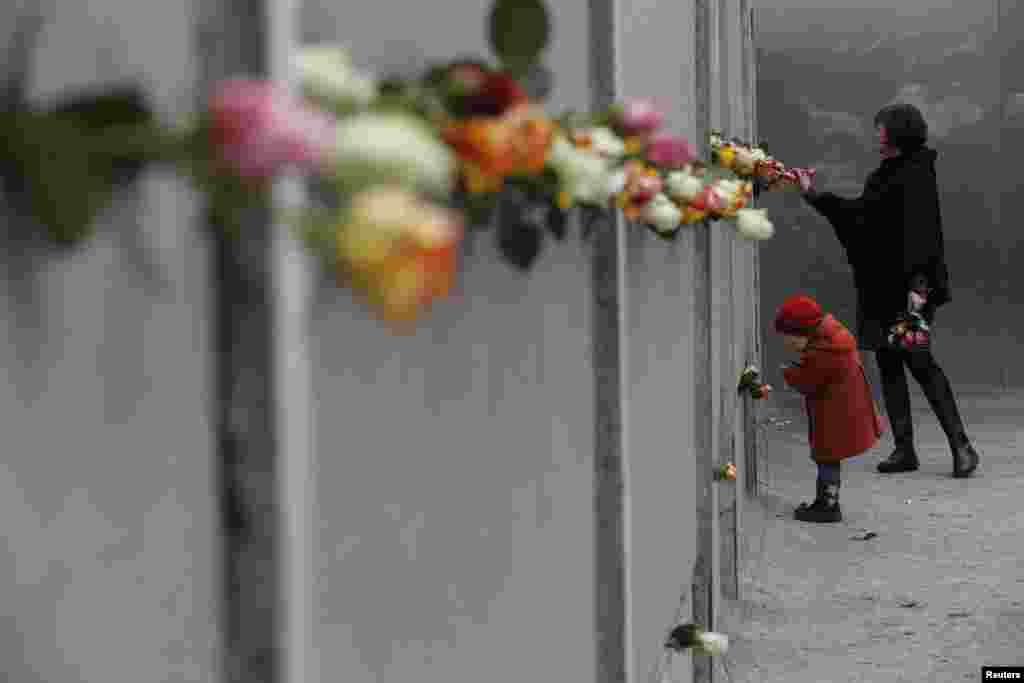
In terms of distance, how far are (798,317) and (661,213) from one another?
4632 mm

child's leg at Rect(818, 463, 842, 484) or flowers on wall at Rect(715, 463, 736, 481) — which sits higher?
flowers on wall at Rect(715, 463, 736, 481)

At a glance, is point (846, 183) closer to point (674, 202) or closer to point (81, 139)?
point (674, 202)

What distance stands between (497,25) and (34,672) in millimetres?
625

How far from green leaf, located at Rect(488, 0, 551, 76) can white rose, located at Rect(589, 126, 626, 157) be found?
0.63ft

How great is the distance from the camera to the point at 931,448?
8.99m

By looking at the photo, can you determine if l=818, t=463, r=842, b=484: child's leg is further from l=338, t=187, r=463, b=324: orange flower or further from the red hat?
l=338, t=187, r=463, b=324: orange flower

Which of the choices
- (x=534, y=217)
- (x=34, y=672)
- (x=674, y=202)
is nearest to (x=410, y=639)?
(x=534, y=217)

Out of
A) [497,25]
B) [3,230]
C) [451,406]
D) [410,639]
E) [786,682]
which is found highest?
[497,25]

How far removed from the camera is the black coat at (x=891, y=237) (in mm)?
7500

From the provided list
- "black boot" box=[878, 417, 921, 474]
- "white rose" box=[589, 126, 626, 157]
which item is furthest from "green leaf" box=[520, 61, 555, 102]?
"black boot" box=[878, 417, 921, 474]

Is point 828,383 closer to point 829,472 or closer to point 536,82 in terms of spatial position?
point 829,472

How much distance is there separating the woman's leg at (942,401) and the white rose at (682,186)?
17.9 feet

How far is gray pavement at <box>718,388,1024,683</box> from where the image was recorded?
465 cm

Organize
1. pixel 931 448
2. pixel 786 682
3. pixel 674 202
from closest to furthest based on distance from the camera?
pixel 674 202, pixel 786 682, pixel 931 448
